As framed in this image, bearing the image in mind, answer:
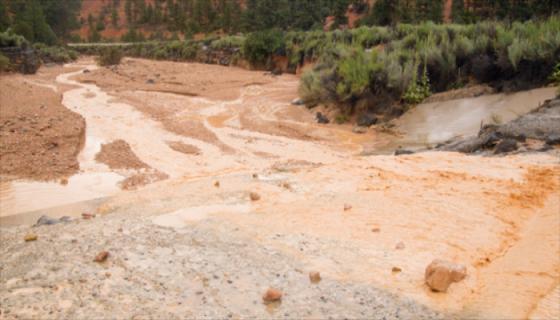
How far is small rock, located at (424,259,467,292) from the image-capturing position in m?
3.99

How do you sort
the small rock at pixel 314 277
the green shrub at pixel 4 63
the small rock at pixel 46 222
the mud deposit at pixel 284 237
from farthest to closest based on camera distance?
the green shrub at pixel 4 63, the small rock at pixel 46 222, the small rock at pixel 314 277, the mud deposit at pixel 284 237

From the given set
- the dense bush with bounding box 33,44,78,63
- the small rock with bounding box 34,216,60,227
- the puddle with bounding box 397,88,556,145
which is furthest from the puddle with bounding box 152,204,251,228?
the dense bush with bounding box 33,44,78,63

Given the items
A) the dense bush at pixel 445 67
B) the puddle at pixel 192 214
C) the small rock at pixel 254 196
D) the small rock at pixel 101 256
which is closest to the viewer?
the small rock at pixel 101 256

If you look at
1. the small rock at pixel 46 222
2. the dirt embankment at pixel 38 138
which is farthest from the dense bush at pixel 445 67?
the small rock at pixel 46 222

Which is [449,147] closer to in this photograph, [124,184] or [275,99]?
[124,184]

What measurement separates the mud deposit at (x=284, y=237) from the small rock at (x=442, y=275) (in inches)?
3.2

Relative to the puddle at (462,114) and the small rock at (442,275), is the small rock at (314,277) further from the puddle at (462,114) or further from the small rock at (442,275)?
the puddle at (462,114)

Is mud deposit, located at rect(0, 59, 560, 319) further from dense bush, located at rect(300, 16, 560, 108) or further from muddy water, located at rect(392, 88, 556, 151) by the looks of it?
dense bush, located at rect(300, 16, 560, 108)

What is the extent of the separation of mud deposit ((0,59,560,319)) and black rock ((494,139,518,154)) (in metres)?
0.36

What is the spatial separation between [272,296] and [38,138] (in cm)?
825

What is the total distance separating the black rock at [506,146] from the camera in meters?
8.26

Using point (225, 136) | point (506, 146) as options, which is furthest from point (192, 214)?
point (225, 136)

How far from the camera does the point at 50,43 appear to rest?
42875mm

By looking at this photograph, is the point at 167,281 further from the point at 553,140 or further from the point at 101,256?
the point at 553,140
